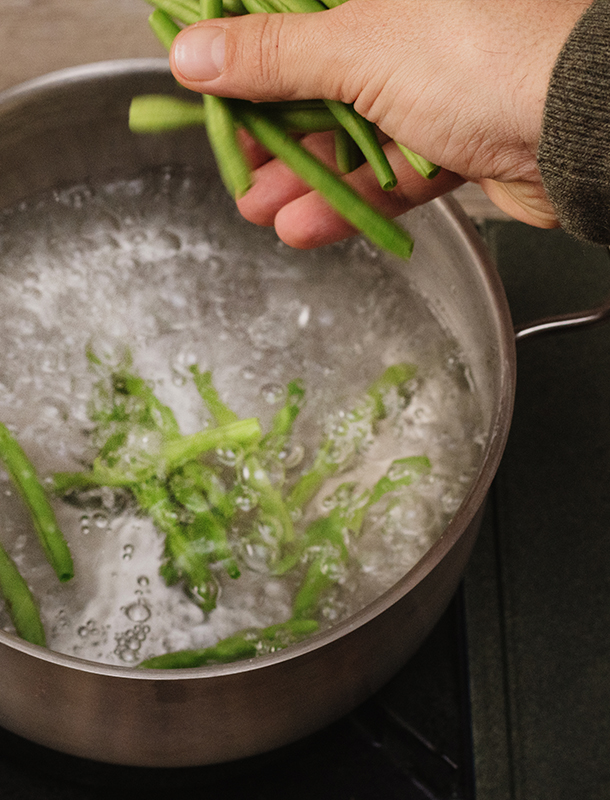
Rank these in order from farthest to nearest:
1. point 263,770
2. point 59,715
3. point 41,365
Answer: point 41,365 < point 263,770 < point 59,715

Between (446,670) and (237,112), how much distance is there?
49 cm

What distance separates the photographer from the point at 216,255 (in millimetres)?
812

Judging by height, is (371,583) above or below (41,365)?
below

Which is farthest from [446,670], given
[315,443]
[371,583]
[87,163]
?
[87,163]

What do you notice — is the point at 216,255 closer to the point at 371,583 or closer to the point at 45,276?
the point at 45,276

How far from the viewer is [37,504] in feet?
1.95

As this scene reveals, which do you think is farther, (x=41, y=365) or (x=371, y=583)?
(x=41, y=365)

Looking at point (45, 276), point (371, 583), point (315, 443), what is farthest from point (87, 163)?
point (371, 583)

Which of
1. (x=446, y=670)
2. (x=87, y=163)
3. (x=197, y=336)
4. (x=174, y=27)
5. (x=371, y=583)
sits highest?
(x=174, y=27)

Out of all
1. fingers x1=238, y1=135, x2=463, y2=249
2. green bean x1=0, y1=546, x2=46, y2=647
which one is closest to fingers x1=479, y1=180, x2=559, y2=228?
fingers x1=238, y1=135, x2=463, y2=249

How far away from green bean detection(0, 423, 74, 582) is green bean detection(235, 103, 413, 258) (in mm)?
323

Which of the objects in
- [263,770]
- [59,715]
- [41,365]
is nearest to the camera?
[59,715]

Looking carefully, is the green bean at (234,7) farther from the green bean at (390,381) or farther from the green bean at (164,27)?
the green bean at (390,381)

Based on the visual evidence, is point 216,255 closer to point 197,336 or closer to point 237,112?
point 197,336
